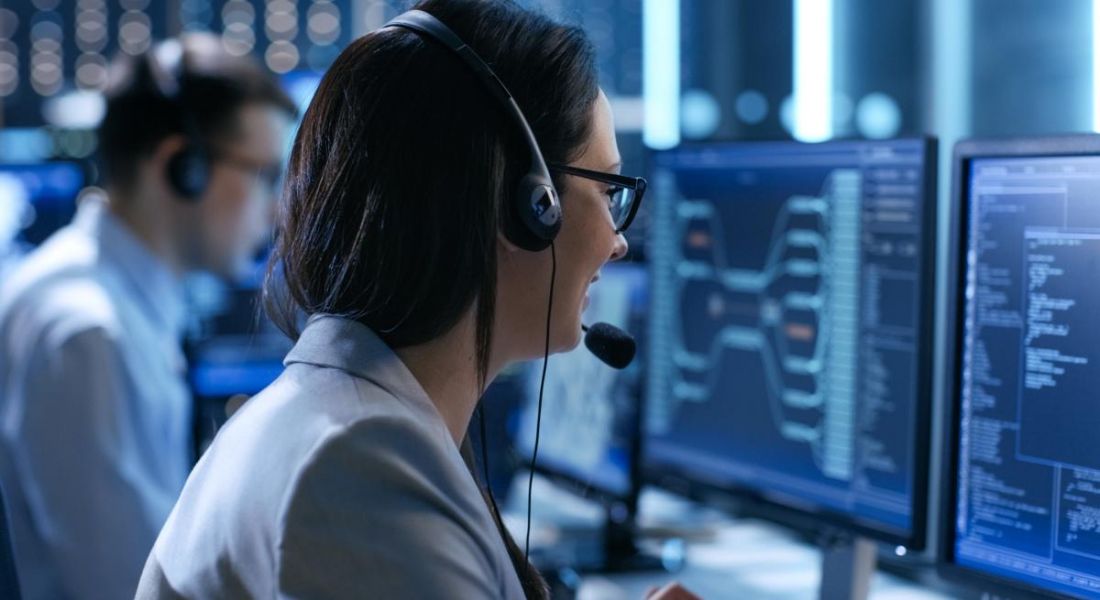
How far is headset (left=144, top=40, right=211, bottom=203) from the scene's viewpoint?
6.23 ft

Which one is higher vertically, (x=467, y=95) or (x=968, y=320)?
(x=467, y=95)

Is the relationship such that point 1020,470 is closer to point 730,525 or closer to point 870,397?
point 870,397

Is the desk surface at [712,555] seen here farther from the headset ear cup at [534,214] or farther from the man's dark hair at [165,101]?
the man's dark hair at [165,101]

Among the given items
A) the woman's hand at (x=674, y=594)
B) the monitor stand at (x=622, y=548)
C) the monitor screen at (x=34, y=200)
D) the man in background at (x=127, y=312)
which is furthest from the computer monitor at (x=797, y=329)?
the monitor screen at (x=34, y=200)

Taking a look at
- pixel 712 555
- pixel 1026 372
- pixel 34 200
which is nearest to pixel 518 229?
pixel 1026 372

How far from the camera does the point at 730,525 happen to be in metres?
1.76

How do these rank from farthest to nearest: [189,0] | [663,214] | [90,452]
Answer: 1. [189,0]
2. [90,452]
3. [663,214]

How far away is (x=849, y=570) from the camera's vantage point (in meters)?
1.15

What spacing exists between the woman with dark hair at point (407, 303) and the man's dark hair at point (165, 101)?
102cm

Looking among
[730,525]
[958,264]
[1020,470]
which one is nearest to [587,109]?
[958,264]

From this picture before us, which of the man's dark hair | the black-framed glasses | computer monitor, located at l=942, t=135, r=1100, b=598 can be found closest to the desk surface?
computer monitor, located at l=942, t=135, r=1100, b=598

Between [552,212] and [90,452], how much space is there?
1.05m

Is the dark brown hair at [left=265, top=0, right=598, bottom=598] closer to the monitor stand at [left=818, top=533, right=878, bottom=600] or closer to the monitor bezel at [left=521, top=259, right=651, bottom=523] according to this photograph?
the monitor stand at [left=818, top=533, right=878, bottom=600]

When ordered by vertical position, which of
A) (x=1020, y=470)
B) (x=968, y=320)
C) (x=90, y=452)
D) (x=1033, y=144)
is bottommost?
(x=90, y=452)
